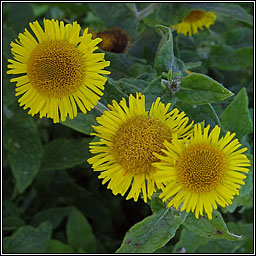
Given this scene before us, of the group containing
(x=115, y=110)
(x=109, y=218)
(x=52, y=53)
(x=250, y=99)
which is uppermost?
(x=250, y=99)

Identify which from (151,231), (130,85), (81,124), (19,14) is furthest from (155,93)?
(19,14)

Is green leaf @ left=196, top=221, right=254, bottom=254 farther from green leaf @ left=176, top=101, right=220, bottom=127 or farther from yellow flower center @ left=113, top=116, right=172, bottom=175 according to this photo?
yellow flower center @ left=113, top=116, right=172, bottom=175

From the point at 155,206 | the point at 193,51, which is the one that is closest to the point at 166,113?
the point at 155,206

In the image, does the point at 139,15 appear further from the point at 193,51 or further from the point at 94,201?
the point at 94,201

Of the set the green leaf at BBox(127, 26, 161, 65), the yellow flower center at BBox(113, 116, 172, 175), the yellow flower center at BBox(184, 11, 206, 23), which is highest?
the yellow flower center at BBox(184, 11, 206, 23)

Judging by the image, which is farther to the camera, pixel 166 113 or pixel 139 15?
pixel 139 15

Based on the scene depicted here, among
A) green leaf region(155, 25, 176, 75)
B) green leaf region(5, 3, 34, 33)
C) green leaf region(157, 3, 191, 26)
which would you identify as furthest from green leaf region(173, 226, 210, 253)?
green leaf region(5, 3, 34, 33)
